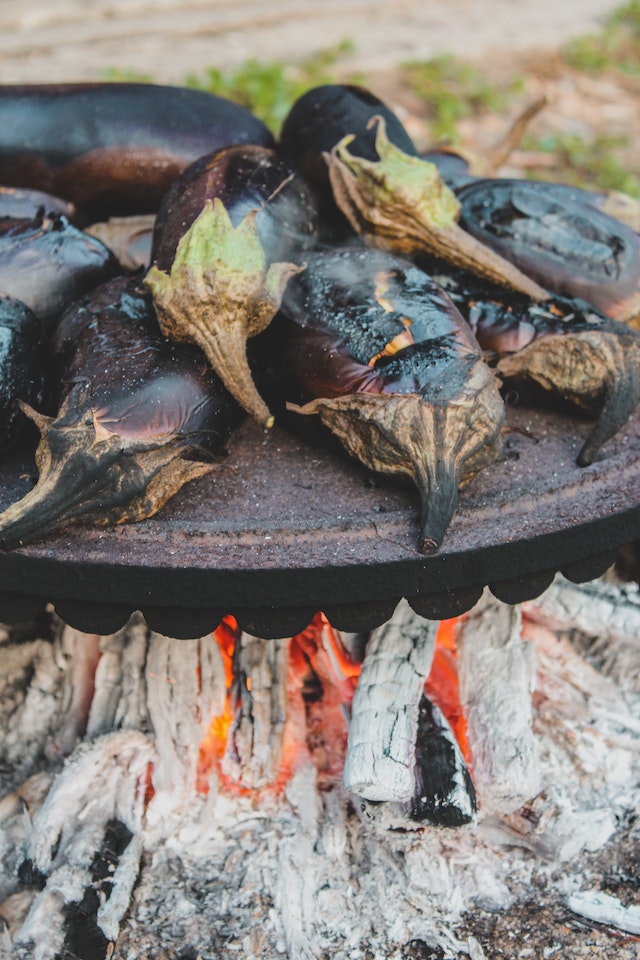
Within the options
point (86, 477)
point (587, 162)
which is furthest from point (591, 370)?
point (587, 162)

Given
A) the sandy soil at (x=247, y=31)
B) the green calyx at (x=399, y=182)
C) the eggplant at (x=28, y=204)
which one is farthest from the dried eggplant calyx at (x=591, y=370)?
the sandy soil at (x=247, y=31)

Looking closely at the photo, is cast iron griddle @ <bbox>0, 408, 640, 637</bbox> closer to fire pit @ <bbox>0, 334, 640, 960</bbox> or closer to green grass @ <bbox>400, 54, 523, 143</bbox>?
fire pit @ <bbox>0, 334, 640, 960</bbox>

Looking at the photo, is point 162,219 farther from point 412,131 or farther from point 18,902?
point 412,131

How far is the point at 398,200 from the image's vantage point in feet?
5.31

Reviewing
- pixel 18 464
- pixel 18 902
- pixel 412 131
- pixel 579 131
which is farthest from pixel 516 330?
pixel 579 131

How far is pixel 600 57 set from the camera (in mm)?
4879

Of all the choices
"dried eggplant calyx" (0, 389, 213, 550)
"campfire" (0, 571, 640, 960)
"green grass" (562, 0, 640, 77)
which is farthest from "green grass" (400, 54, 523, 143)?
"dried eggplant calyx" (0, 389, 213, 550)

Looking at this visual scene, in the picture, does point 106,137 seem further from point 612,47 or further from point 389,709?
point 612,47

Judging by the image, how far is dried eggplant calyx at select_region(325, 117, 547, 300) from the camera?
1.62 metres

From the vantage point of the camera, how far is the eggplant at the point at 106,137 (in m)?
1.93

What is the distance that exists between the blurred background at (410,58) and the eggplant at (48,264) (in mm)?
2206

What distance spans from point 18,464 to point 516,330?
2.50 feet

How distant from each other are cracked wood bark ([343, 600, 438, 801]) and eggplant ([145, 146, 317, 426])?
0.48 m


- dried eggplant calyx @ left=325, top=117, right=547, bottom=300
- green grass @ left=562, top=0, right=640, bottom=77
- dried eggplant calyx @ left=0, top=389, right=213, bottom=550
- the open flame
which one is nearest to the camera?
dried eggplant calyx @ left=0, top=389, right=213, bottom=550
